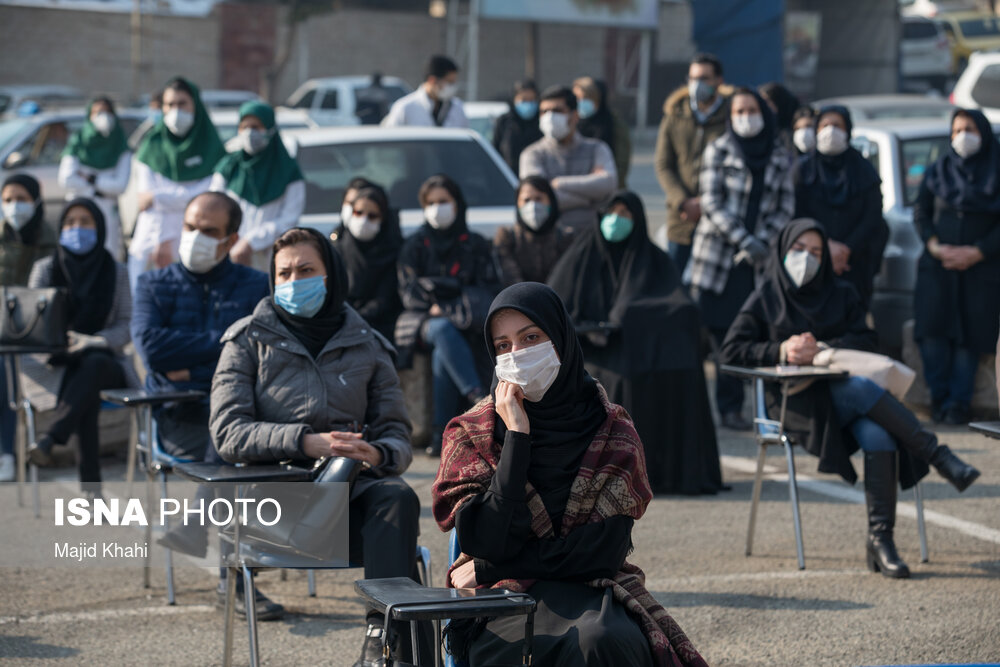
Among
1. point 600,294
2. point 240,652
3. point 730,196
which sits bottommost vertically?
point 240,652

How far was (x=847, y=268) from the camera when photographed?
8.59 metres

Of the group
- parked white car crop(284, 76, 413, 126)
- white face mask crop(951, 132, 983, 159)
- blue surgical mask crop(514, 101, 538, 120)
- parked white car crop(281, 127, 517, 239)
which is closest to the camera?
white face mask crop(951, 132, 983, 159)

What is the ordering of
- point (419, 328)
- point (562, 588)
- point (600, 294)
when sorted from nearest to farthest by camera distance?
point (562, 588) < point (600, 294) < point (419, 328)

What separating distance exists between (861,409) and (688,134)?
4178mm

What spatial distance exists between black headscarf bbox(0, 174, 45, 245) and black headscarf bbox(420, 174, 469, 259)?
2250 mm

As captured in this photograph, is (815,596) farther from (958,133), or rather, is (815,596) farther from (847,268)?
(958,133)

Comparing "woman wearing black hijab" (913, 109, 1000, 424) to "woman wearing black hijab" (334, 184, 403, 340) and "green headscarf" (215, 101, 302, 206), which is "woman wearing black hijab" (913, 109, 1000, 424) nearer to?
"woman wearing black hijab" (334, 184, 403, 340)

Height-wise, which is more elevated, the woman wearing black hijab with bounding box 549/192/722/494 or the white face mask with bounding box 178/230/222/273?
the white face mask with bounding box 178/230/222/273

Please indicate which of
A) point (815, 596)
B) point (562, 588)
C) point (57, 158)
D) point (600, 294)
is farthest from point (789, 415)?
point (57, 158)

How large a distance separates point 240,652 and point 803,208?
17.4ft

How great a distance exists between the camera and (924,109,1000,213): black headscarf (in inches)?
335

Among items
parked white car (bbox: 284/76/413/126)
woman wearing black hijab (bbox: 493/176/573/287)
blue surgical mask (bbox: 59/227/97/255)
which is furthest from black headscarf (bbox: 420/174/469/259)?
parked white car (bbox: 284/76/413/126)

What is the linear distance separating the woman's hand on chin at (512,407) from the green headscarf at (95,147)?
7433 mm

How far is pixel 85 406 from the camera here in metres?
6.62
